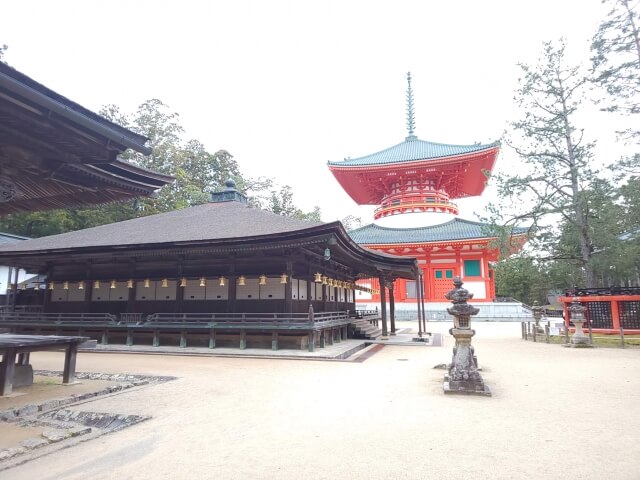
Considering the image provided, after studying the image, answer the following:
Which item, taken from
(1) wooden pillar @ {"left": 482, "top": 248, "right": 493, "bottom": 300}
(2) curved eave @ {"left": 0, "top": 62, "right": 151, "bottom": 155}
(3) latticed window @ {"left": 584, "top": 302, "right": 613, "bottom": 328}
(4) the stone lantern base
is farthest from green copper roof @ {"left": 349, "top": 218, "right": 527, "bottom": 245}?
(2) curved eave @ {"left": 0, "top": 62, "right": 151, "bottom": 155}

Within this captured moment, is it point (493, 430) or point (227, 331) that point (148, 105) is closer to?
point (227, 331)

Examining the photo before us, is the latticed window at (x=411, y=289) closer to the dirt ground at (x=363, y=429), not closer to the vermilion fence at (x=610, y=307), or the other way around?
the vermilion fence at (x=610, y=307)

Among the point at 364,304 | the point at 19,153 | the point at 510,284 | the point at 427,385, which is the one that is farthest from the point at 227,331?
the point at 510,284

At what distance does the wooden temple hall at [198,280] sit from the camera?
13.0 m

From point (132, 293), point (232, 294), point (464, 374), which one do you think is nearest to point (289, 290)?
point (232, 294)

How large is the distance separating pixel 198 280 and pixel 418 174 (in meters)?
22.0

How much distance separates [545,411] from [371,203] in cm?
3357

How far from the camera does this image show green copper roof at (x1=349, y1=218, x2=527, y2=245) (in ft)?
93.9

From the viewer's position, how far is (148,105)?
3747 centimetres

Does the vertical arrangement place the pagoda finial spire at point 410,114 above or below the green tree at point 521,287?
above

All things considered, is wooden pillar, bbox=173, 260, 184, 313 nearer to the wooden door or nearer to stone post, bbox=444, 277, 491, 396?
stone post, bbox=444, 277, 491, 396

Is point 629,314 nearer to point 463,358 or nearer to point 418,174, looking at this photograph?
point 463,358

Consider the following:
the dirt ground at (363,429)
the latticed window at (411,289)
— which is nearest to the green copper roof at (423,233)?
the latticed window at (411,289)

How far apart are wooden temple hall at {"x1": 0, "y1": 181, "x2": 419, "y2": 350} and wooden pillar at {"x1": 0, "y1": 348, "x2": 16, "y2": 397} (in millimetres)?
6679
